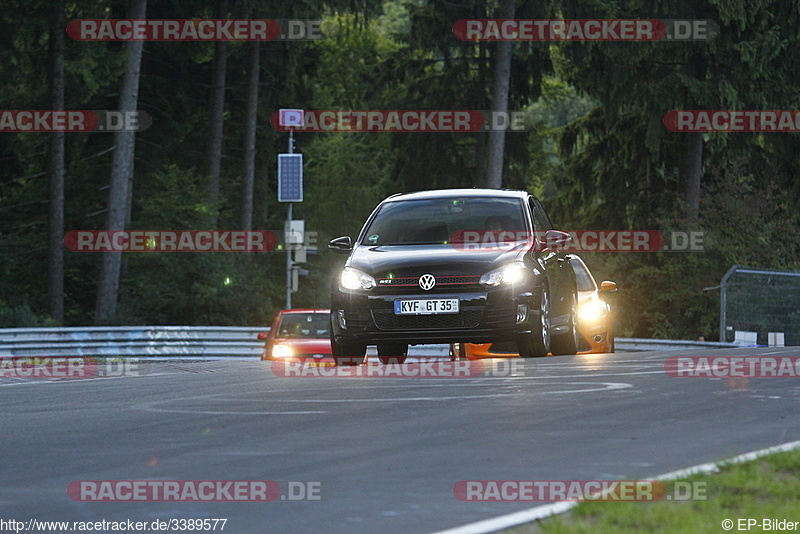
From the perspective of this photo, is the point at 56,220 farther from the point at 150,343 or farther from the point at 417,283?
the point at 417,283

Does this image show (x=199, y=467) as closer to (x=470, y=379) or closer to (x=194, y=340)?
(x=470, y=379)

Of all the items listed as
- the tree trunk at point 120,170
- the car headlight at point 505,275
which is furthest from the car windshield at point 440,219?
the tree trunk at point 120,170

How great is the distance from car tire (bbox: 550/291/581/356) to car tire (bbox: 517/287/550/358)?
1414mm

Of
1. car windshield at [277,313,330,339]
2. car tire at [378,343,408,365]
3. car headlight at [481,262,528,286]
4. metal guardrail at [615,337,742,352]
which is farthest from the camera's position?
metal guardrail at [615,337,742,352]

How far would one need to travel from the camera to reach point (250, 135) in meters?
53.0

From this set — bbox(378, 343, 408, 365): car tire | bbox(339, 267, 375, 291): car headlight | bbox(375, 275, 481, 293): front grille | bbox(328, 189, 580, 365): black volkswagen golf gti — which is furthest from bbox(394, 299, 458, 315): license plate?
bbox(378, 343, 408, 365): car tire

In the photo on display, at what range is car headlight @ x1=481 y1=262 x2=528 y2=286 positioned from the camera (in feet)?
48.9

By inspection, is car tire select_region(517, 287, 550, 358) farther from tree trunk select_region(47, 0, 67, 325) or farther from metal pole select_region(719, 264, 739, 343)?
tree trunk select_region(47, 0, 67, 325)

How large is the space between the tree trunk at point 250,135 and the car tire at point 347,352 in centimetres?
3696

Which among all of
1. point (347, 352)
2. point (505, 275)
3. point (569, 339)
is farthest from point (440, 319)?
point (569, 339)

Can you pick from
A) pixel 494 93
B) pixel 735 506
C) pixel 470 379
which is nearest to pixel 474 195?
pixel 470 379

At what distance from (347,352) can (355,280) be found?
37.0 inches

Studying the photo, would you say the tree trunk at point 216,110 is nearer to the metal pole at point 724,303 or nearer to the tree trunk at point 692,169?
the tree trunk at point 692,169

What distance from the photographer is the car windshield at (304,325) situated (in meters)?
26.6
